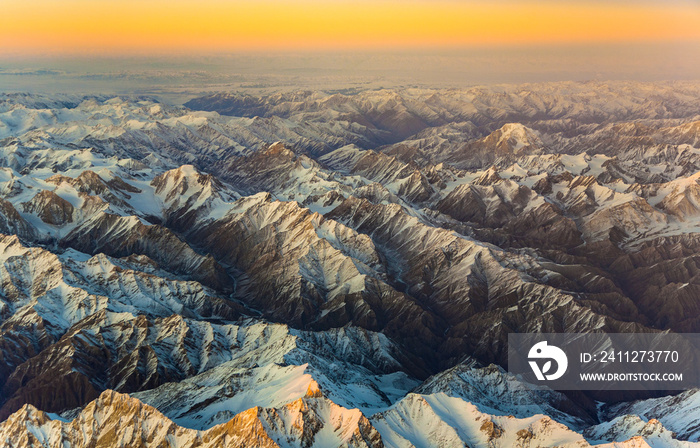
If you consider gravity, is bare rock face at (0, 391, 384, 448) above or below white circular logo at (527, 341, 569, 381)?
above

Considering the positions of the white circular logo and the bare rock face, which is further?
the white circular logo

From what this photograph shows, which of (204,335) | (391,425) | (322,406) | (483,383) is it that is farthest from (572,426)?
(204,335)

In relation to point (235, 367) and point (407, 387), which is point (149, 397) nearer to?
point (235, 367)

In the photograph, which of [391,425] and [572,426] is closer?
[391,425]

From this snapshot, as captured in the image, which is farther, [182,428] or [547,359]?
[547,359]

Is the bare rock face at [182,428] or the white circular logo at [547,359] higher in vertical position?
the bare rock face at [182,428]

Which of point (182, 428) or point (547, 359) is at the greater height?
point (182, 428)

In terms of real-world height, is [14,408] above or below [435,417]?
below

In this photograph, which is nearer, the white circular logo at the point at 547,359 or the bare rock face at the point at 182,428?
the bare rock face at the point at 182,428
